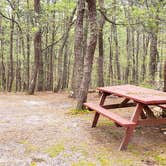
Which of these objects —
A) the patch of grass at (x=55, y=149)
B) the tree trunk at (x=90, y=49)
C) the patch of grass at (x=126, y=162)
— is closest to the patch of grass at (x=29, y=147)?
the patch of grass at (x=55, y=149)

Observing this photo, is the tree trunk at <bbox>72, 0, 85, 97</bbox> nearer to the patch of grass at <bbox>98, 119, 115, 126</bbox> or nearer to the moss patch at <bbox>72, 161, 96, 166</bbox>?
the patch of grass at <bbox>98, 119, 115, 126</bbox>

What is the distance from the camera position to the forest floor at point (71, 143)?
479cm

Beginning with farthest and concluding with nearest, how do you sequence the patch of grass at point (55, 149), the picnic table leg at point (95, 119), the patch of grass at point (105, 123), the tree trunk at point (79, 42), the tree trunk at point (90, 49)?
the tree trunk at point (79, 42)
the tree trunk at point (90, 49)
the patch of grass at point (105, 123)
the picnic table leg at point (95, 119)
the patch of grass at point (55, 149)

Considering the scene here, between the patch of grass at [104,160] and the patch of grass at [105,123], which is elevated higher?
the patch of grass at [104,160]

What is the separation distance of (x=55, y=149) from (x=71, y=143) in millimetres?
459

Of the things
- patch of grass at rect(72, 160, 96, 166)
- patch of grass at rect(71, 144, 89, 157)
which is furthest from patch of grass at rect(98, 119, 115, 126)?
patch of grass at rect(72, 160, 96, 166)

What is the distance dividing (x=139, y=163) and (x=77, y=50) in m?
7.58

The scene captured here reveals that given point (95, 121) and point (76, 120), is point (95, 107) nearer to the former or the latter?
point (95, 121)

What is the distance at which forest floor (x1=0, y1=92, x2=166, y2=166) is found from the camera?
479 cm

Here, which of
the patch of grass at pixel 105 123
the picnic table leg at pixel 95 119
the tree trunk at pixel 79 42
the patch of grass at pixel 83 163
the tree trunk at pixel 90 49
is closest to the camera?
the patch of grass at pixel 83 163

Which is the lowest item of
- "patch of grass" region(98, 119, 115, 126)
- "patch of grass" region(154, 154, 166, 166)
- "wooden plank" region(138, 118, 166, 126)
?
"patch of grass" region(98, 119, 115, 126)

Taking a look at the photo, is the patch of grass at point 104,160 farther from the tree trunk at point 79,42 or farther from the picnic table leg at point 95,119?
the tree trunk at point 79,42

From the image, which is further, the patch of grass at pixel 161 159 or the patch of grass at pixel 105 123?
Result: the patch of grass at pixel 105 123

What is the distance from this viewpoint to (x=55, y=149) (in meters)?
5.31
